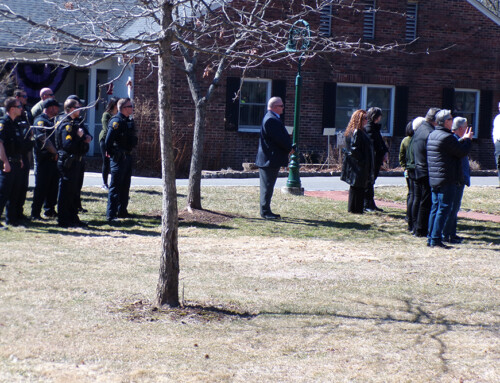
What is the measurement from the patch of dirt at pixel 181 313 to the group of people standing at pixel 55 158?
3.73 m

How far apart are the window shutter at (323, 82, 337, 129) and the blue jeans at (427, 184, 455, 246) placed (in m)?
12.5

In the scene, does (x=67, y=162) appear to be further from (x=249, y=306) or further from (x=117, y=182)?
(x=249, y=306)

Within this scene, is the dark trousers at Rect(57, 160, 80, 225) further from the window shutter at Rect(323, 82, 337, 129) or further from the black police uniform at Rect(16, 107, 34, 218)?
the window shutter at Rect(323, 82, 337, 129)

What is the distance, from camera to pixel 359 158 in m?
12.6

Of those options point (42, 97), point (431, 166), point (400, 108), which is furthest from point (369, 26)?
point (431, 166)

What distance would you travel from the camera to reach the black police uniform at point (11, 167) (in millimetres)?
10094

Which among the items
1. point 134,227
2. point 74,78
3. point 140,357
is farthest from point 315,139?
point 140,357

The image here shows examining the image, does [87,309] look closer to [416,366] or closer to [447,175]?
[416,366]

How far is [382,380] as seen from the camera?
203 inches

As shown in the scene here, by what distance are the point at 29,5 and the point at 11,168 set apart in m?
13.7

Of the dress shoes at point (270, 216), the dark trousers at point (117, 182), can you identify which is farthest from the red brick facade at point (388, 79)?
the dark trousers at point (117, 182)

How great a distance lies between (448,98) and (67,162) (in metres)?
16.2

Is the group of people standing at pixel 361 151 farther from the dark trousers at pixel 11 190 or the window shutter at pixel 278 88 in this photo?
the window shutter at pixel 278 88

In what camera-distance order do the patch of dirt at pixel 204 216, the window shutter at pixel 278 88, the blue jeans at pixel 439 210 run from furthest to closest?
the window shutter at pixel 278 88, the patch of dirt at pixel 204 216, the blue jeans at pixel 439 210
